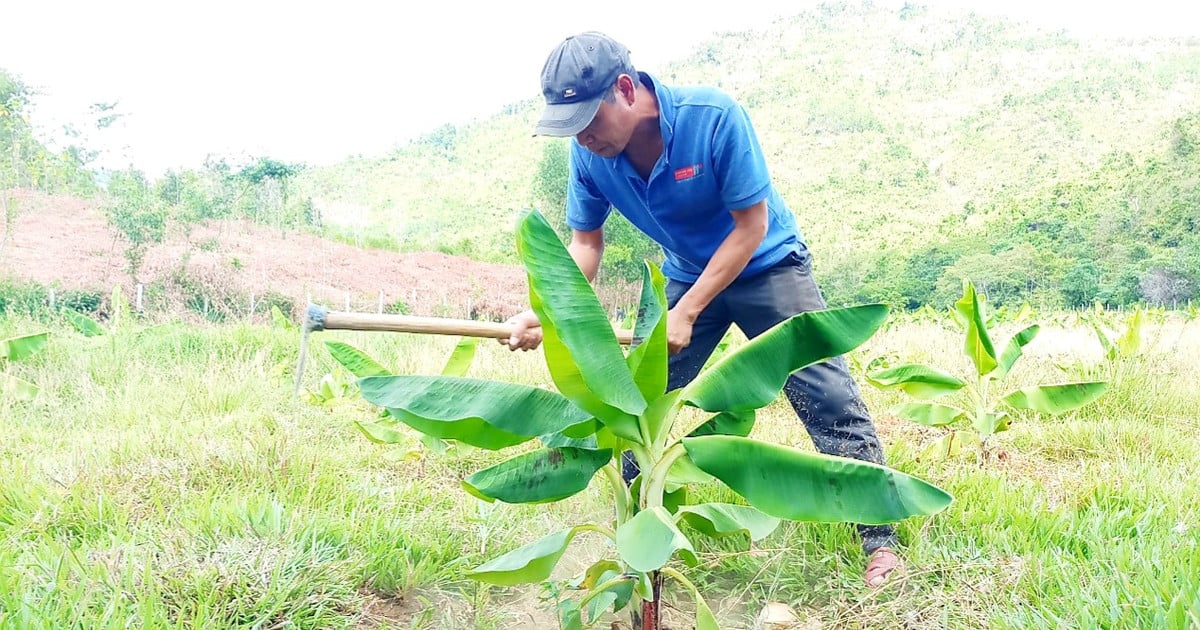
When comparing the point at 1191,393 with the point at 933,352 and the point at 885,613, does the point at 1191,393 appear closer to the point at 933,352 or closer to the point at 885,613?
the point at 933,352

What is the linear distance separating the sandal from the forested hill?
9.01 metres

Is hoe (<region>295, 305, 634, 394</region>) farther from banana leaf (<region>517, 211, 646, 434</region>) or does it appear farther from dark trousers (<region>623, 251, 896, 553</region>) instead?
dark trousers (<region>623, 251, 896, 553</region>)

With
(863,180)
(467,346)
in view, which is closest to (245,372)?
(467,346)

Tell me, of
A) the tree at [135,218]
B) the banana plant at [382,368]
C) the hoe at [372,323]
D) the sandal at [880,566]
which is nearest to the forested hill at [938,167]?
the tree at [135,218]

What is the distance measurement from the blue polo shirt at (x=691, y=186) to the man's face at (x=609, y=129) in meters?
0.14

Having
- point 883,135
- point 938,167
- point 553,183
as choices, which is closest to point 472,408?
point 553,183

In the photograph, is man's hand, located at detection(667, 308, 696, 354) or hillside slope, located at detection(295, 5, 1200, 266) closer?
man's hand, located at detection(667, 308, 696, 354)

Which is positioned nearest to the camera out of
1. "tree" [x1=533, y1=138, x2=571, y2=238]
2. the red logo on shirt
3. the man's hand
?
the man's hand

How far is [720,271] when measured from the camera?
213cm

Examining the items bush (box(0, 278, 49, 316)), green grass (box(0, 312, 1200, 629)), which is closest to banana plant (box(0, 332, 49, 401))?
green grass (box(0, 312, 1200, 629))

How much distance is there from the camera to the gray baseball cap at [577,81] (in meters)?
2.02

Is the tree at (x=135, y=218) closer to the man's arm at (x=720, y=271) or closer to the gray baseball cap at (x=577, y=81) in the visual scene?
the gray baseball cap at (x=577, y=81)

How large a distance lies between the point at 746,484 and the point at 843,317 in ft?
1.24

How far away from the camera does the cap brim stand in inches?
79.1
